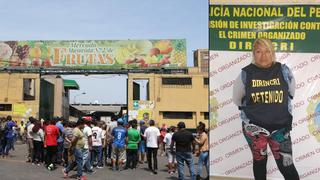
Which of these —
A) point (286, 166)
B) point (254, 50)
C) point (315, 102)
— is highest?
point (254, 50)

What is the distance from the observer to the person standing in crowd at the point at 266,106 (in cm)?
642

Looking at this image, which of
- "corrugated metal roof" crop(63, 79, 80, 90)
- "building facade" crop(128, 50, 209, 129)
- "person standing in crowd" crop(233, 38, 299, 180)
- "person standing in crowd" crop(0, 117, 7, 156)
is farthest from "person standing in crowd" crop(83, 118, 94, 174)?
"corrugated metal roof" crop(63, 79, 80, 90)

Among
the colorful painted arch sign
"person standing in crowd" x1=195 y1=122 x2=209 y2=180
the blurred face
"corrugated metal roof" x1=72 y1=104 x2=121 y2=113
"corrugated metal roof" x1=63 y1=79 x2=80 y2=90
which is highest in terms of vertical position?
the colorful painted arch sign

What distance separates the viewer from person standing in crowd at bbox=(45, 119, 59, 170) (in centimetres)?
1485

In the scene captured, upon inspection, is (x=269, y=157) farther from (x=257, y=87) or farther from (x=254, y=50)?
(x=254, y=50)

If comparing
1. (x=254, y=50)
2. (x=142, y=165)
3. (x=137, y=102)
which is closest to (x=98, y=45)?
(x=137, y=102)

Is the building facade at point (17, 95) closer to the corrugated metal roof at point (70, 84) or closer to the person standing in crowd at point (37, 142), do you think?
the corrugated metal roof at point (70, 84)

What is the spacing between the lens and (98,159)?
622 inches

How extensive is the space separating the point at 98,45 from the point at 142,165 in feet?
131

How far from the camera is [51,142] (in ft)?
49.0

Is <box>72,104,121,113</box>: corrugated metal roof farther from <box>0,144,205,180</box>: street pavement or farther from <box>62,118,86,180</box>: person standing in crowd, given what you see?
<box>62,118,86,180</box>: person standing in crowd

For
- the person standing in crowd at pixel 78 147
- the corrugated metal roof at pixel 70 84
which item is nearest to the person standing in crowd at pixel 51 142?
the person standing in crowd at pixel 78 147

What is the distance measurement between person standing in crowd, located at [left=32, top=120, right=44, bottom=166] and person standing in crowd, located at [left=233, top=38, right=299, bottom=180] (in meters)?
10.6

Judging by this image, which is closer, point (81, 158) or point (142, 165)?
point (81, 158)
